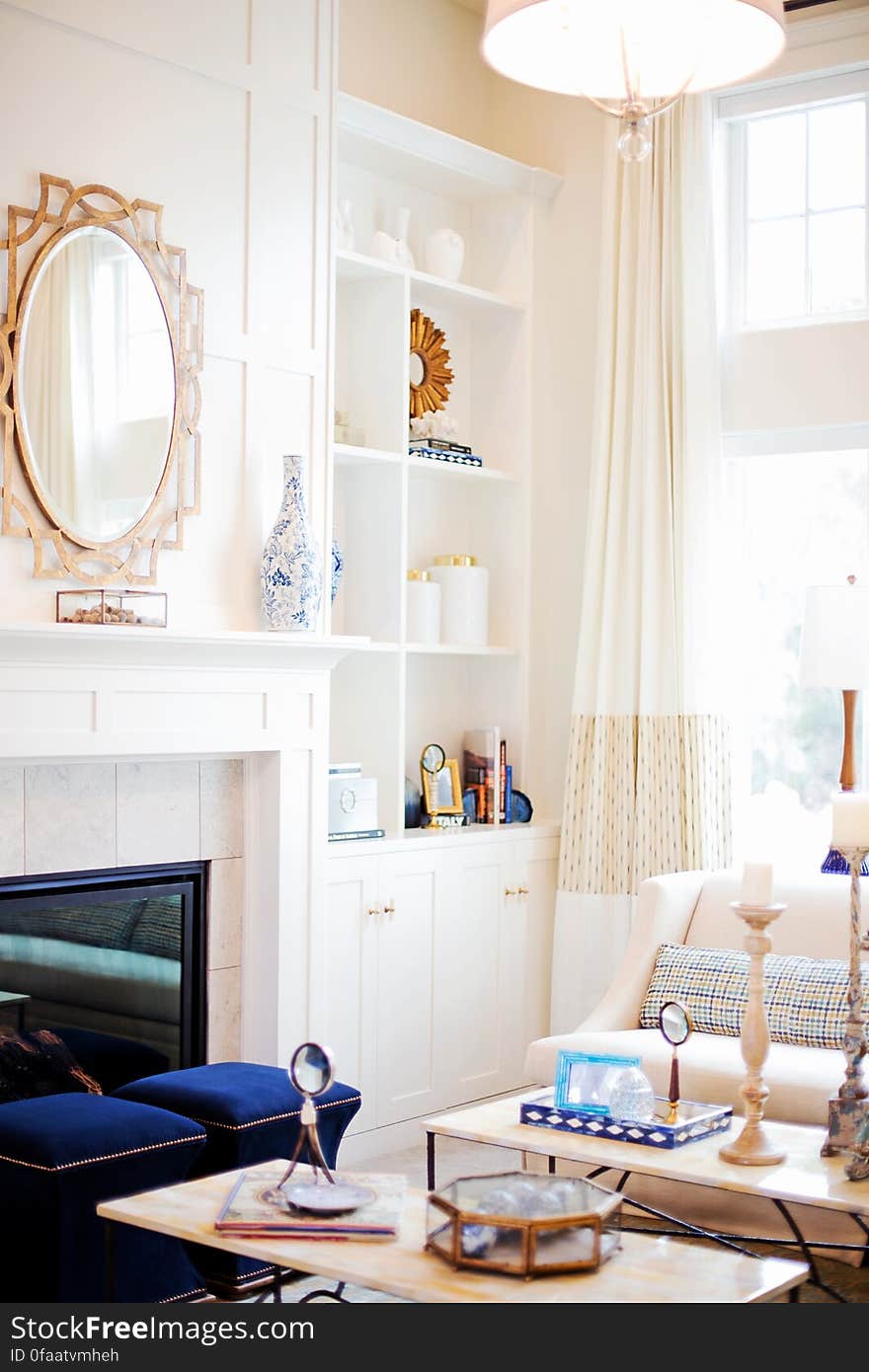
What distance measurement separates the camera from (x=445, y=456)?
5051 mm

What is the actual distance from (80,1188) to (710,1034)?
66.6 inches

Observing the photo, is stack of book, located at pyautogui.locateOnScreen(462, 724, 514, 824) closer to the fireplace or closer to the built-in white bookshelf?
the built-in white bookshelf

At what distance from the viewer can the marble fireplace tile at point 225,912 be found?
13.1ft

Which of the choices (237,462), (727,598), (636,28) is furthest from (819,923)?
(636,28)

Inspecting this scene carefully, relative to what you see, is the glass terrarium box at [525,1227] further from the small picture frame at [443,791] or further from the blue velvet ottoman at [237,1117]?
the small picture frame at [443,791]

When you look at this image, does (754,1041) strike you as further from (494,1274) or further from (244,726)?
(244,726)

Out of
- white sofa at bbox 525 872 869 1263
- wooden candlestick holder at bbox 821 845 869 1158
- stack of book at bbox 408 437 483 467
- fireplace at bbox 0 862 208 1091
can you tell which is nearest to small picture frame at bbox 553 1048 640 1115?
white sofa at bbox 525 872 869 1263

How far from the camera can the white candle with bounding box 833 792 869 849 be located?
2.98 m

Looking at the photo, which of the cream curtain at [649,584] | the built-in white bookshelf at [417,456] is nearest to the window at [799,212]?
the cream curtain at [649,584]

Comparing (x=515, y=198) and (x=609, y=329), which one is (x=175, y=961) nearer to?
(x=609, y=329)

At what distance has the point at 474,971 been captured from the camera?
15.9ft

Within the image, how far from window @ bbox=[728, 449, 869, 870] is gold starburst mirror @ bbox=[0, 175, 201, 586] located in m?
2.04

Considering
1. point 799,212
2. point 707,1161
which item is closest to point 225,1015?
point 707,1161

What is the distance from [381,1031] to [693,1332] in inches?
95.9
